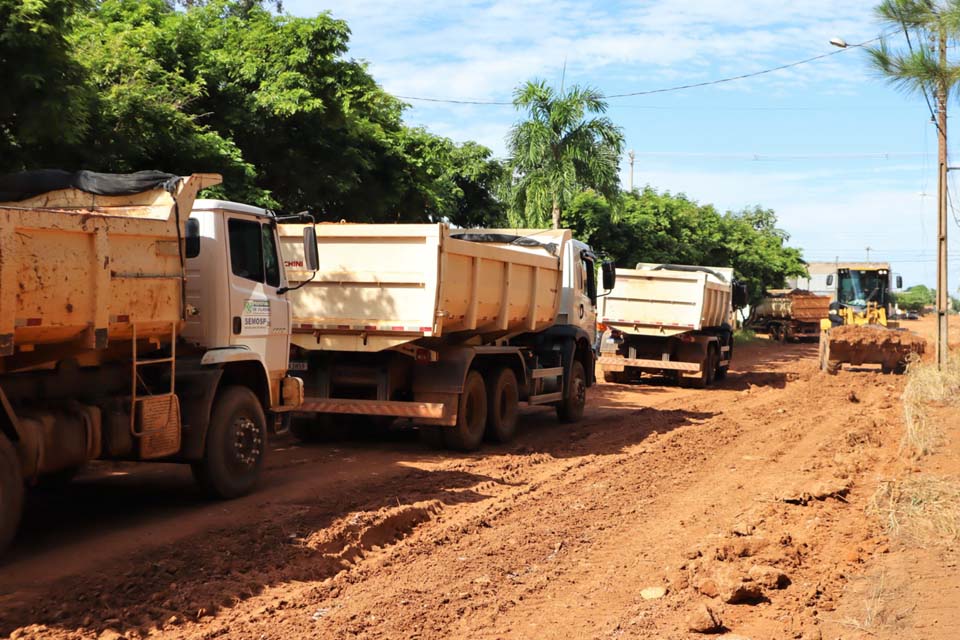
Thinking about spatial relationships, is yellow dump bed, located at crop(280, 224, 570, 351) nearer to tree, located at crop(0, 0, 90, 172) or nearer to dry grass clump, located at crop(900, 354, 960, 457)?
tree, located at crop(0, 0, 90, 172)

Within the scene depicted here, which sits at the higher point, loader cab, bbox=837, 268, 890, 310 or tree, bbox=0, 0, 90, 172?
tree, bbox=0, 0, 90, 172

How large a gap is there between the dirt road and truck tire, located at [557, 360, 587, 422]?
2566mm

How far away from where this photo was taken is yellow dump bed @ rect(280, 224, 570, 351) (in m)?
11.0

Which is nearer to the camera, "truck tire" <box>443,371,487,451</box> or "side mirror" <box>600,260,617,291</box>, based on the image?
"truck tire" <box>443,371,487,451</box>

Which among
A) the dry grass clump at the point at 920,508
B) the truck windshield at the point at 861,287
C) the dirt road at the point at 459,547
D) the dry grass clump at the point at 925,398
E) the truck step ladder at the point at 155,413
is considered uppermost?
the truck windshield at the point at 861,287

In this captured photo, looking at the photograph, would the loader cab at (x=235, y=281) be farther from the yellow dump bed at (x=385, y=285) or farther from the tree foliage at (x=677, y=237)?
the tree foliage at (x=677, y=237)

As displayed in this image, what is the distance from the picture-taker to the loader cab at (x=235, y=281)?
8.84m

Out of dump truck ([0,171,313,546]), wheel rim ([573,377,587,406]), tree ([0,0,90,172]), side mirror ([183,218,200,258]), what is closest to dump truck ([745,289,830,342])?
wheel rim ([573,377,587,406])

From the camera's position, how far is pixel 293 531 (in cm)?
757

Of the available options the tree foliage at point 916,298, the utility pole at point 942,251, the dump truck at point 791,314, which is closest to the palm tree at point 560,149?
the utility pole at point 942,251

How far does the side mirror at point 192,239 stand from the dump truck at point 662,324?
44.2ft

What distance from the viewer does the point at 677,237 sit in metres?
37.1

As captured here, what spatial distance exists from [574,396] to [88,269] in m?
9.57

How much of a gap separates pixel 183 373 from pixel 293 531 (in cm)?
182
